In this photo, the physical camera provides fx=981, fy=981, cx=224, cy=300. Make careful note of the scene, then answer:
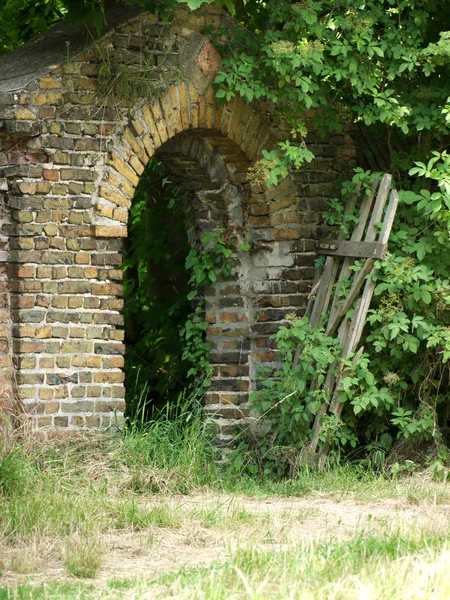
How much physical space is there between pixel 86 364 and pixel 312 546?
96.0 inches

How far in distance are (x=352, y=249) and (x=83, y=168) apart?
199cm

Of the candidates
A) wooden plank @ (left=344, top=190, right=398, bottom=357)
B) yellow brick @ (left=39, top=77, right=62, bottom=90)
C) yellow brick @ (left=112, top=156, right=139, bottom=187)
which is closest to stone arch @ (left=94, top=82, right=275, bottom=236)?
yellow brick @ (left=112, top=156, right=139, bottom=187)

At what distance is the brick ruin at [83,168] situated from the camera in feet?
20.5

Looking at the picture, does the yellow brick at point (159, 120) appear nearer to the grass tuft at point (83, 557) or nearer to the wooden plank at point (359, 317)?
the wooden plank at point (359, 317)

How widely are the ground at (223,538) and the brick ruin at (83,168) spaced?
21.5 inches

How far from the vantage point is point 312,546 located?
4.47 metres

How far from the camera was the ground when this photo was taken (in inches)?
155

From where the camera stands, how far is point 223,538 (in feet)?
16.1

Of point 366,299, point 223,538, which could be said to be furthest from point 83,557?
point 366,299

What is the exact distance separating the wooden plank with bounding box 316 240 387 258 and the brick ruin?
87cm

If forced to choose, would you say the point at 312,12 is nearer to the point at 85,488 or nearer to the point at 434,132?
the point at 434,132

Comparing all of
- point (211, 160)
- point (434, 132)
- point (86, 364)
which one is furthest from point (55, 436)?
point (434, 132)

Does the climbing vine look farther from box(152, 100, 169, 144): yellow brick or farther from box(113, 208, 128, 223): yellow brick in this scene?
box(113, 208, 128, 223): yellow brick

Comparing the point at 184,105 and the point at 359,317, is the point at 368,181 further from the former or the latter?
the point at 184,105
